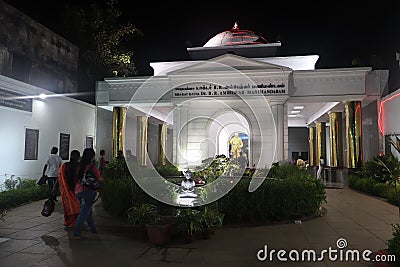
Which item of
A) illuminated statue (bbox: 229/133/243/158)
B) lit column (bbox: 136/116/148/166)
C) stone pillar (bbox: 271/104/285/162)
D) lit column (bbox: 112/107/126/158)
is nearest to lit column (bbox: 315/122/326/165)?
illuminated statue (bbox: 229/133/243/158)

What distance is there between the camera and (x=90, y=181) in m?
6.90

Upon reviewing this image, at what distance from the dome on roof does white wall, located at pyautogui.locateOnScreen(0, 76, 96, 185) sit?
926 centimetres

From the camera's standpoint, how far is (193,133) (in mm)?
17203

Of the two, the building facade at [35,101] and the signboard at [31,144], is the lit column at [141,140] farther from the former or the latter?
the signboard at [31,144]

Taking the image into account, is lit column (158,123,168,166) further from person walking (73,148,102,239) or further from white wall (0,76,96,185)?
person walking (73,148,102,239)

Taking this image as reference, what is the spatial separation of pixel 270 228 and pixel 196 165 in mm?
8910

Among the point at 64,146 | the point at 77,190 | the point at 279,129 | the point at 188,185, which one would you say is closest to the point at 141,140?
the point at 64,146

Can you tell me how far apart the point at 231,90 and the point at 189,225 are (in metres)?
11.1

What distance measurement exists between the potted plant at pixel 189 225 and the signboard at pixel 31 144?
366 inches

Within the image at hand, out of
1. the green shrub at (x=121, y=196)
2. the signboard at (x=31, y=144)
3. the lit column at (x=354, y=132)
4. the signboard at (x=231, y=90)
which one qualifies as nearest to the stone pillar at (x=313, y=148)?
the lit column at (x=354, y=132)

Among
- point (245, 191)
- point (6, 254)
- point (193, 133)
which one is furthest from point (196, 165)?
point (6, 254)

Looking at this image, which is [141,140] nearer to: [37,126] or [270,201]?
[37,126]

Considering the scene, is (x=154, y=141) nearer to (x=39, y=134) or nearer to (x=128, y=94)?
(x=128, y=94)

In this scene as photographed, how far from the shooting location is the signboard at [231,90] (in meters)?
16.2
